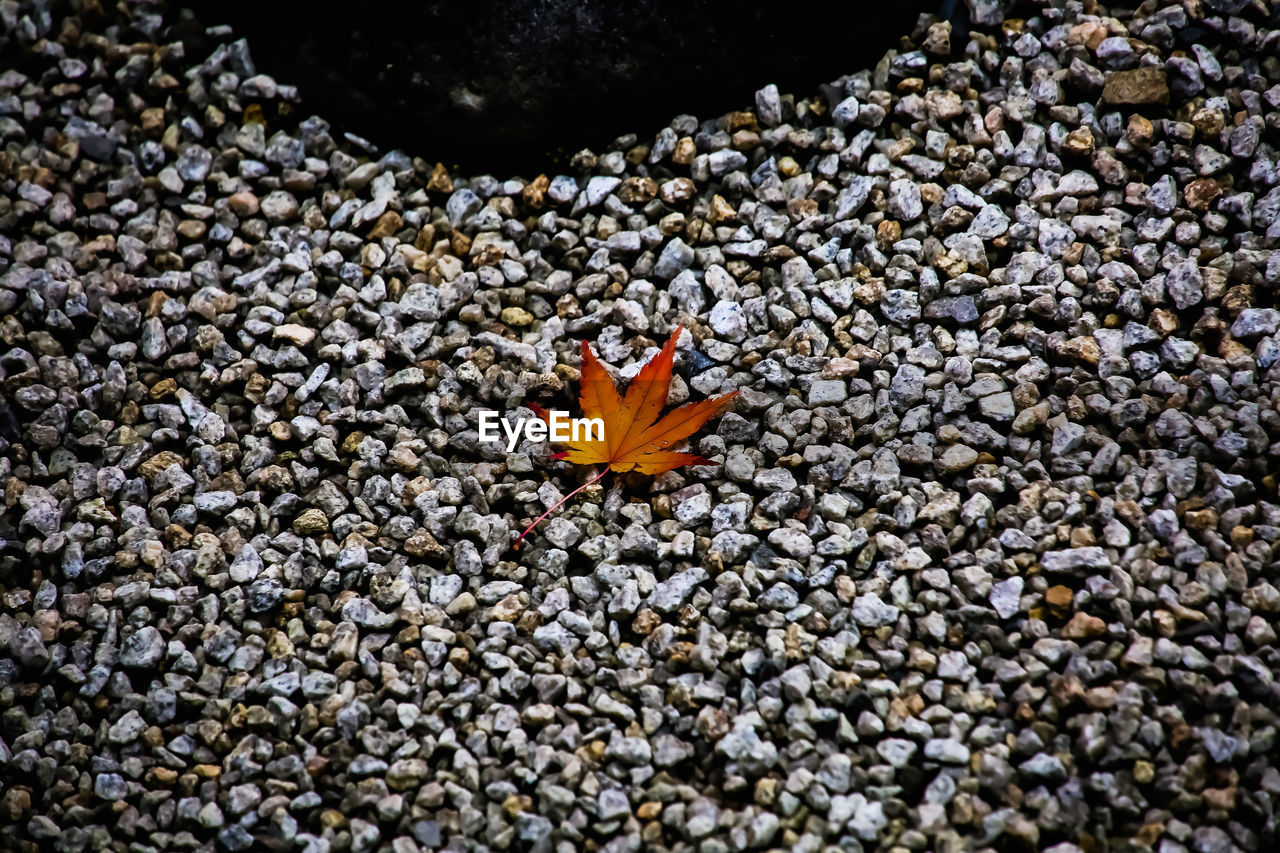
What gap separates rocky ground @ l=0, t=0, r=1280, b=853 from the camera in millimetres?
1389

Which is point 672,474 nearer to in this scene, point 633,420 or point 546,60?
point 633,420

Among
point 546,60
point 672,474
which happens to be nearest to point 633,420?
point 672,474

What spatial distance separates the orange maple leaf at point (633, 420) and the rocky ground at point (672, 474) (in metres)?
0.06

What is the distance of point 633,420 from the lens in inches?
66.7

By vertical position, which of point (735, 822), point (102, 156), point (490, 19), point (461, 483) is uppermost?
point (490, 19)

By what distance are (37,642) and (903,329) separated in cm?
162

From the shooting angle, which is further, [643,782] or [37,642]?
[37,642]

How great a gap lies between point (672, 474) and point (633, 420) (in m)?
0.12

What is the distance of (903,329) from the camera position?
70.6 inches

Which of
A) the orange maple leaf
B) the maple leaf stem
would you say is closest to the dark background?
the orange maple leaf

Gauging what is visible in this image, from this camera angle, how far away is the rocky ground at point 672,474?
1.39m

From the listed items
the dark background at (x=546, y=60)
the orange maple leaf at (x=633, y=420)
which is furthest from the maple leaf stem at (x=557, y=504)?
the dark background at (x=546, y=60)

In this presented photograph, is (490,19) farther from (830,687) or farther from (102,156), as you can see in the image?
(830,687)

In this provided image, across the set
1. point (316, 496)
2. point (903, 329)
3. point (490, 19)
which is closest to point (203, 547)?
point (316, 496)
